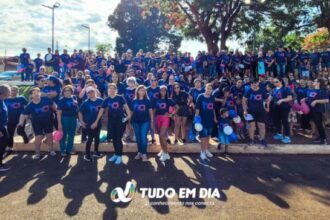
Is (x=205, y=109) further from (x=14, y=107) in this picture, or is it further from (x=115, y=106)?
(x=14, y=107)

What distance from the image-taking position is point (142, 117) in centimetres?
810

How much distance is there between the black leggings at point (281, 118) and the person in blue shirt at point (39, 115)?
663 cm

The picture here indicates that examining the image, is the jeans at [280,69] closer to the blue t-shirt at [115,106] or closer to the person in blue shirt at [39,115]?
the blue t-shirt at [115,106]

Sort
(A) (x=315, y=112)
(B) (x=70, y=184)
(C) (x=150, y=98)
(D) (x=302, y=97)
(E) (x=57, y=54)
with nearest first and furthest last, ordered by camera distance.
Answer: (B) (x=70, y=184), (C) (x=150, y=98), (A) (x=315, y=112), (D) (x=302, y=97), (E) (x=57, y=54)

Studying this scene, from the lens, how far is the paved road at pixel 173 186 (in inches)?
211

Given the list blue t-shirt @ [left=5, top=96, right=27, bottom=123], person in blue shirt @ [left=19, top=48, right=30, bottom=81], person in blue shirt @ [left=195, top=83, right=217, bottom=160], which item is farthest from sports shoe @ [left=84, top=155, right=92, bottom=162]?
person in blue shirt @ [left=19, top=48, right=30, bottom=81]

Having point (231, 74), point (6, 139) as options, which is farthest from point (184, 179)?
point (231, 74)

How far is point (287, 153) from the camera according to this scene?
29.6 feet

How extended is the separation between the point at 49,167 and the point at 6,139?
114 cm

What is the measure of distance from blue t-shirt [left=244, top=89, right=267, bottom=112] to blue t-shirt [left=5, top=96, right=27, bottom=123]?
6168mm

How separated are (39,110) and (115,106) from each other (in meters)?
1.95

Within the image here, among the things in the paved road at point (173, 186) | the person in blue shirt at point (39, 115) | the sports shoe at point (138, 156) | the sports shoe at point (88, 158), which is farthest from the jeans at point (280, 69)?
the person in blue shirt at point (39, 115)

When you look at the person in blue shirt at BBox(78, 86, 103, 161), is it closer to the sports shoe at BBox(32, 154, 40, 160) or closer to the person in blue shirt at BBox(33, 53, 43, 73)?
the sports shoe at BBox(32, 154, 40, 160)

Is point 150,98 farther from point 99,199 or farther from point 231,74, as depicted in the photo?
point 231,74
